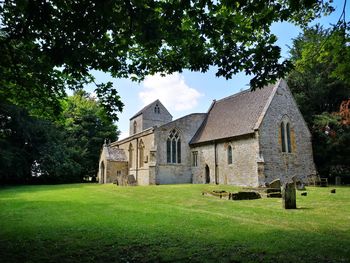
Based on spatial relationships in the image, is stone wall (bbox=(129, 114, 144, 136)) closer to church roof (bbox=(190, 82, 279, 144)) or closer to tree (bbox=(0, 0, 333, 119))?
church roof (bbox=(190, 82, 279, 144))

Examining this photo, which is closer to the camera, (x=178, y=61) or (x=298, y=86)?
(x=178, y=61)

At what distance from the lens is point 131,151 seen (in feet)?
131

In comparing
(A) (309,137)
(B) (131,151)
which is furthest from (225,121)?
(B) (131,151)

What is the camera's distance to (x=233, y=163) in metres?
29.0

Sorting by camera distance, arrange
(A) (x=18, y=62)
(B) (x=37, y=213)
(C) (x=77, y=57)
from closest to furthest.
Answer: (C) (x=77, y=57)
(A) (x=18, y=62)
(B) (x=37, y=213)

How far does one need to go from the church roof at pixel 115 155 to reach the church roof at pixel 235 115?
10698mm

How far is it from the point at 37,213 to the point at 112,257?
24.8ft

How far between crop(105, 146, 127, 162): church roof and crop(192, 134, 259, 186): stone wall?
1125 centimetres

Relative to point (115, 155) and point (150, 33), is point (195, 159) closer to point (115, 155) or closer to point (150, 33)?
point (115, 155)

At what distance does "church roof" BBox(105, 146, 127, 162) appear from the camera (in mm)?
39600

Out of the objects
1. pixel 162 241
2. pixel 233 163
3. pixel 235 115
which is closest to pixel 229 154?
pixel 233 163

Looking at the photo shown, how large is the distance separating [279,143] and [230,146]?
442cm

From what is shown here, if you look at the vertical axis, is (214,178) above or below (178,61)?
below

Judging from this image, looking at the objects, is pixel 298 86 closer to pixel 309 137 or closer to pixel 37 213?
pixel 309 137
